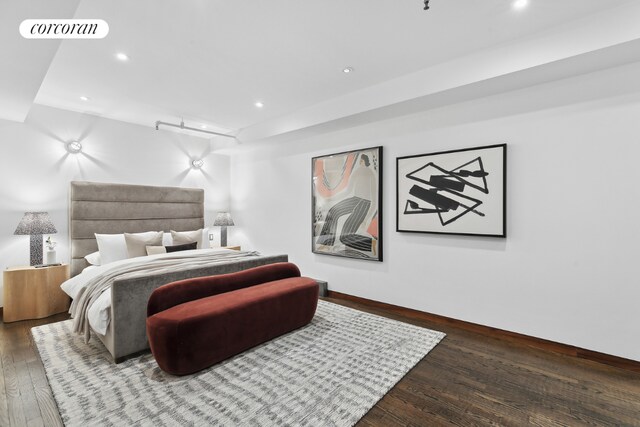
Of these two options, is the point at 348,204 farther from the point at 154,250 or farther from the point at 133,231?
the point at 133,231

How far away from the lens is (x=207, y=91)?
3.58 m

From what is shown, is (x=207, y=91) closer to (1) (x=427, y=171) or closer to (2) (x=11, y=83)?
(2) (x=11, y=83)

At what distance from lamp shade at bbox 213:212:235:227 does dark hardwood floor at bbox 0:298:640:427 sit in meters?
3.00

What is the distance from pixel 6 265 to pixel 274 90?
3904 mm

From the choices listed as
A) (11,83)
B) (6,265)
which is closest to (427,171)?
(11,83)

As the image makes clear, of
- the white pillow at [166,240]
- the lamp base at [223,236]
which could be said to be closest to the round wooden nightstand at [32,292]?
the white pillow at [166,240]

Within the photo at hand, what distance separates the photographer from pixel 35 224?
3590 millimetres

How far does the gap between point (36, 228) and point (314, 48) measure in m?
3.80

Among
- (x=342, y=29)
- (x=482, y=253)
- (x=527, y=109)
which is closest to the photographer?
(x=342, y=29)

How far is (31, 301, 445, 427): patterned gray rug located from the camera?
5.95 ft

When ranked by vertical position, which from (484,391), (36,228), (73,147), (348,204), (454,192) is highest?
(73,147)

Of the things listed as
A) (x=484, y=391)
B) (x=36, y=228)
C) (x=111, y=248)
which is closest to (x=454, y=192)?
(x=484, y=391)

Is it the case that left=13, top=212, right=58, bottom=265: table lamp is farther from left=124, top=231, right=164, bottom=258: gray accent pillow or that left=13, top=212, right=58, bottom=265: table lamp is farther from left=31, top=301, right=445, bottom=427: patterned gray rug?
left=31, top=301, right=445, bottom=427: patterned gray rug

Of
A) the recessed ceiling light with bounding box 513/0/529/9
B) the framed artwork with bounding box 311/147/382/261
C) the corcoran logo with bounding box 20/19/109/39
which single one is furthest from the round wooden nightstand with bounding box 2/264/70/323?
the recessed ceiling light with bounding box 513/0/529/9
